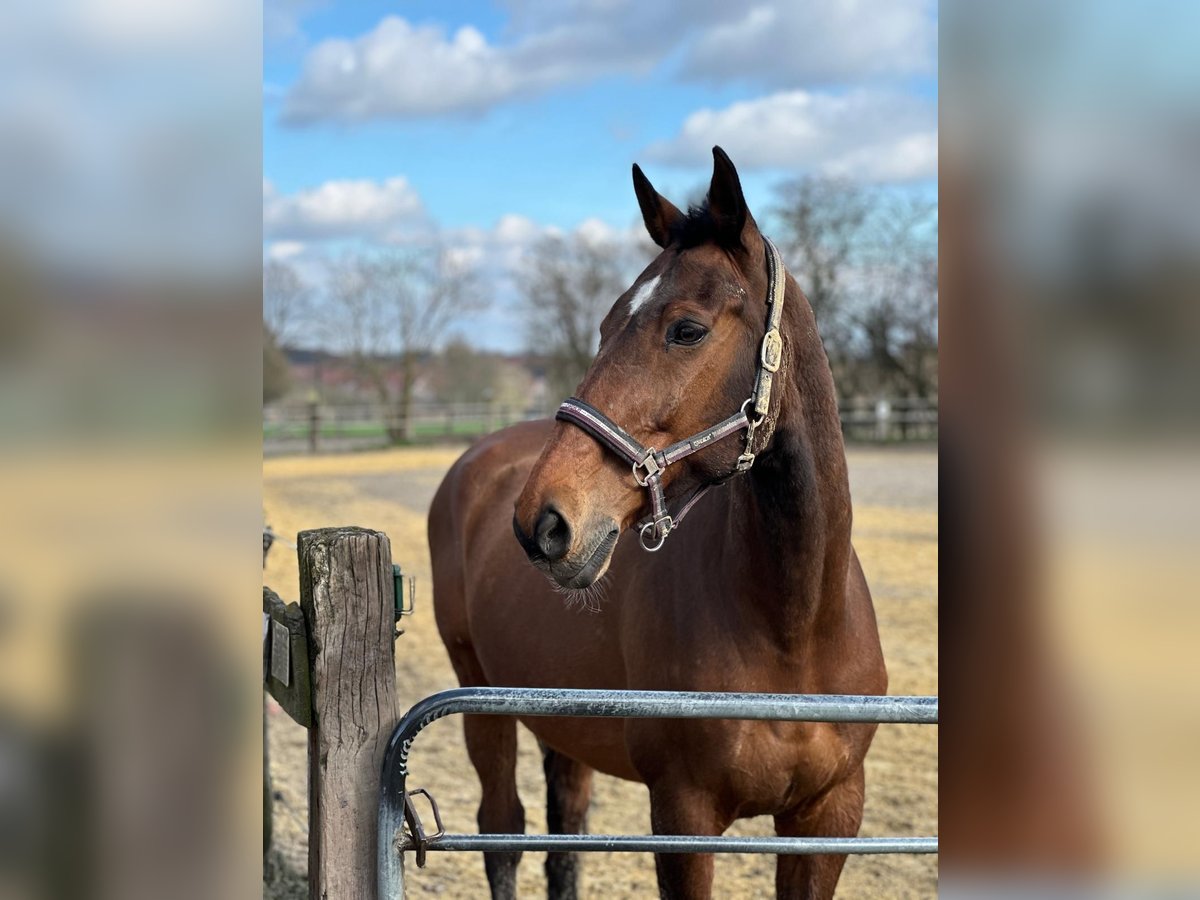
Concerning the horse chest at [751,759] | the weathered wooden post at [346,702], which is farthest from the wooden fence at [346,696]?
the horse chest at [751,759]

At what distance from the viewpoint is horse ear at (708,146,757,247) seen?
215 cm

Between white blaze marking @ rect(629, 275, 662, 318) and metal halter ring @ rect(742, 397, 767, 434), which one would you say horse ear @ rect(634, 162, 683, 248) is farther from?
metal halter ring @ rect(742, 397, 767, 434)

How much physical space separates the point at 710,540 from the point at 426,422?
31312mm

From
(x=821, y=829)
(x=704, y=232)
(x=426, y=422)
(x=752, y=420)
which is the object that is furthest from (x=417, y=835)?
(x=426, y=422)

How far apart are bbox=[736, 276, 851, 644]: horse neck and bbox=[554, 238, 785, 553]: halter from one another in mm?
92

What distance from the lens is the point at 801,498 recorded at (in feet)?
7.55

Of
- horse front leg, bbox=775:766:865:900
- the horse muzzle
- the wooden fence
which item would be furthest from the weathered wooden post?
horse front leg, bbox=775:766:865:900

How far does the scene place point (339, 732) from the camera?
175 cm

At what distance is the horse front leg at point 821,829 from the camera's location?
2613 millimetres

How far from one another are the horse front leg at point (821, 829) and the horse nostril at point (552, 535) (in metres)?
1.16

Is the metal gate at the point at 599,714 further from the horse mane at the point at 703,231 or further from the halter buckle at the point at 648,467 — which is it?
the horse mane at the point at 703,231
